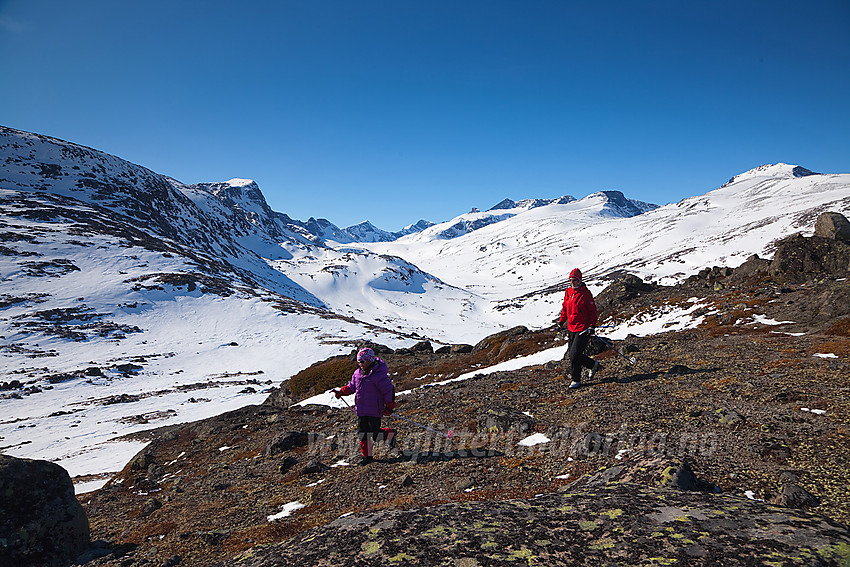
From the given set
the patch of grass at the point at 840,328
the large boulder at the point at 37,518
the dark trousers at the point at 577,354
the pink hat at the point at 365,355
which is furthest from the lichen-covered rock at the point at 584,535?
the patch of grass at the point at 840,328

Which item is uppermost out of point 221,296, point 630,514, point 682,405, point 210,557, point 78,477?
point 221,296

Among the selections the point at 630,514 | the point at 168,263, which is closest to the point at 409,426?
the point at 630,514

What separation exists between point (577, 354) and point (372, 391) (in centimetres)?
819

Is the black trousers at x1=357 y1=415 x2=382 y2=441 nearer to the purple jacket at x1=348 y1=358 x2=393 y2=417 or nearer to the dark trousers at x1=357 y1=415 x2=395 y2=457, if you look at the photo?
the dark trousers at x1=357 y1=415 x2=395 y2=457

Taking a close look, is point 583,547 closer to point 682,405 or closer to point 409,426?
point 682,405

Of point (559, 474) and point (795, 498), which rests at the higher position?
point (795, 498)

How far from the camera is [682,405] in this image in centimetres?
1138

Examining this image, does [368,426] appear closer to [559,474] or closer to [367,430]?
[367,430]

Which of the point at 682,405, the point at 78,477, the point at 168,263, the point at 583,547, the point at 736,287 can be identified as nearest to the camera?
the point at 583,547

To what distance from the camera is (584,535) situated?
161 inches

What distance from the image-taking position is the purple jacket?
38.3 feet

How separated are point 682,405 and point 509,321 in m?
178

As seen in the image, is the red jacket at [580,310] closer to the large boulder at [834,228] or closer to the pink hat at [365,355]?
the pink hat at [365,355]

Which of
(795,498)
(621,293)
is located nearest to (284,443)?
(795,498)
